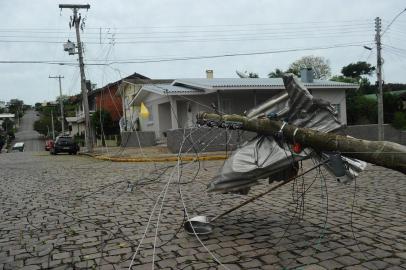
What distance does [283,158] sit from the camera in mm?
5191

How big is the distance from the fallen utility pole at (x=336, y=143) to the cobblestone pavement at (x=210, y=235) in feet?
3.40

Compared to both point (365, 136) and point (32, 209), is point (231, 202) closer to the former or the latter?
point (32, 209)

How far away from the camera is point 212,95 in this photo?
993 inches

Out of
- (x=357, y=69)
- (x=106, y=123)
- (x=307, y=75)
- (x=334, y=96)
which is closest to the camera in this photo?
(x=307, y=75)

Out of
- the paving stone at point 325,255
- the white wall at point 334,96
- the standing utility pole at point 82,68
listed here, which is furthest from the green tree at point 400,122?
the paving stone at point 325,255

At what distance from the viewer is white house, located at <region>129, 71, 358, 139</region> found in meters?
23.6

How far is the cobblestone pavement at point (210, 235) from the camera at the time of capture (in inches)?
191

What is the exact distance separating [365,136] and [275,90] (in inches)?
222

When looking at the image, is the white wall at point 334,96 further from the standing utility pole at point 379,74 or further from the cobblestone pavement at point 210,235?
the cobblestone pavement at point 210,235

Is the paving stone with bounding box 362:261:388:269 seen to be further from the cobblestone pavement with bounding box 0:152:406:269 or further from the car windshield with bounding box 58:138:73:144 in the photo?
the car windshield with bounding box 58:138:73:144

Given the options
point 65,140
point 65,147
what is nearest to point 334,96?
point 65,147

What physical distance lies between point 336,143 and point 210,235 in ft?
6.81

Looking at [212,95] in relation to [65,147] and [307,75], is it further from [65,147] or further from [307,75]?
[65,147]

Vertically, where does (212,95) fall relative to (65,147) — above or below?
above
